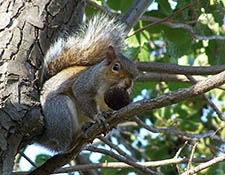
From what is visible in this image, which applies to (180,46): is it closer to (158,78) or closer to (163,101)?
(158,78)

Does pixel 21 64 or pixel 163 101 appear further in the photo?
pixel 21 64

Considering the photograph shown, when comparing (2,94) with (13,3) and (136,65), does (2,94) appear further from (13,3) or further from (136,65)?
(136,65)

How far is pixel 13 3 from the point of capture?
1.96 m

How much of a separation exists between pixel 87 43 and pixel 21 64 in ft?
2.17

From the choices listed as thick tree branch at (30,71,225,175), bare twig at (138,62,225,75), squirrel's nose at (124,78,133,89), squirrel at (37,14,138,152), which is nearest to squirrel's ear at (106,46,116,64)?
squirrel at (37,14,138,152)

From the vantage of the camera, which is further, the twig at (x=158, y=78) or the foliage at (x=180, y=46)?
the foliage at (x=180, y=46)

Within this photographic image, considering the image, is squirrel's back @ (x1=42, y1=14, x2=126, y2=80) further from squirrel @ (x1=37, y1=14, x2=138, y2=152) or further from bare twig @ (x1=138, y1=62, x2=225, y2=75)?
bare twig @ (x1=138, y1=62, x2=225, y2=75)

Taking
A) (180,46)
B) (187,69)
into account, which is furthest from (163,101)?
(180,46)

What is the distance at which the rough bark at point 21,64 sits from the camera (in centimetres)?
169

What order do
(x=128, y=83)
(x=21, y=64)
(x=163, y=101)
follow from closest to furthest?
1. (x=163, y=101)
2. (x=21, y=64)
3. (x=128, y=83)

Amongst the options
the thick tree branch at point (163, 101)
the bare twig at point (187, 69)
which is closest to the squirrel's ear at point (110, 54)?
the bare twig at point (187, 69)

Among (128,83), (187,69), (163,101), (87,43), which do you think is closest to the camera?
(163,101)

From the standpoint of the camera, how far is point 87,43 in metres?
2.40

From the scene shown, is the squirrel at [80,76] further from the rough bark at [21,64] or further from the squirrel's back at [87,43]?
the rough bark at [21,64]
